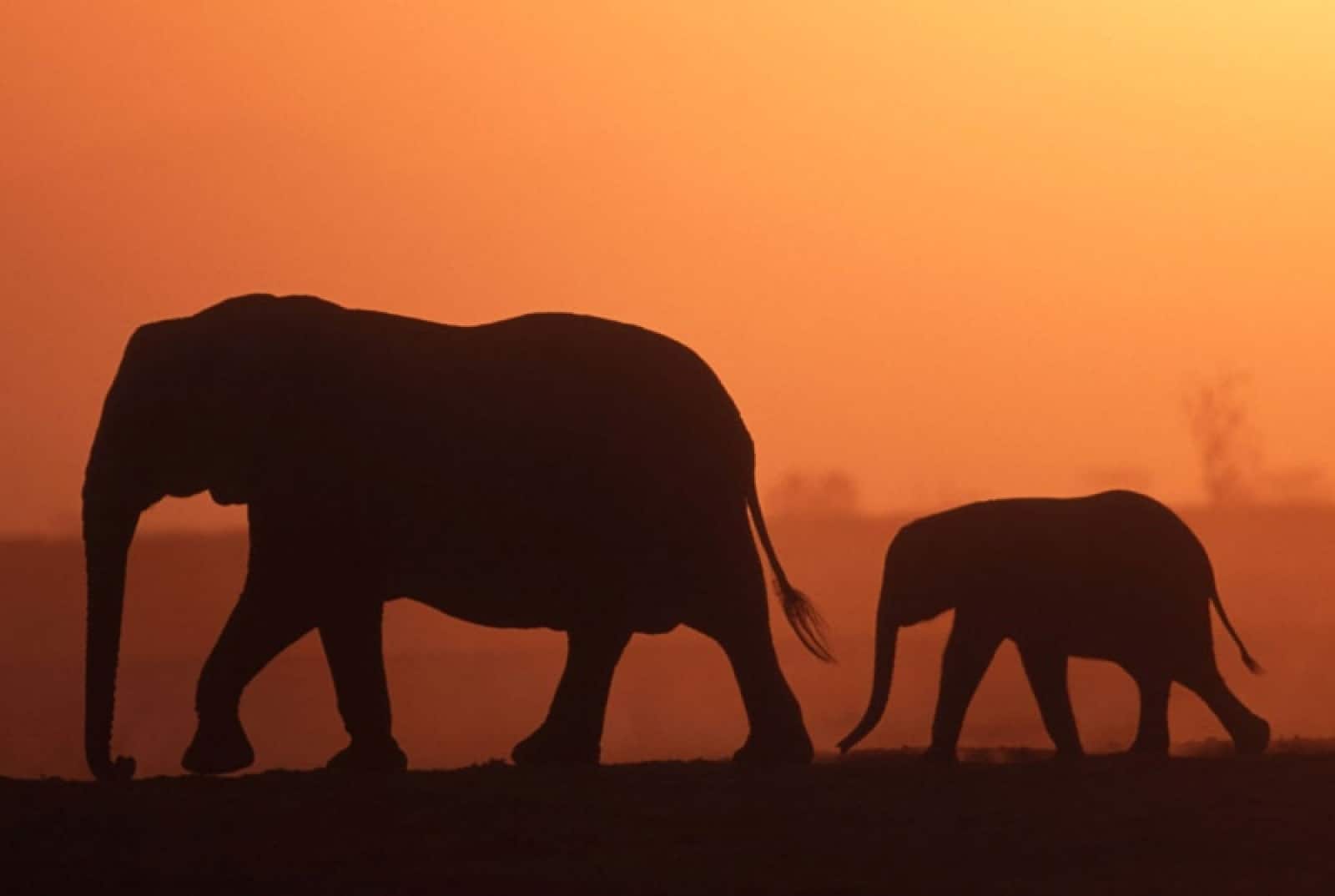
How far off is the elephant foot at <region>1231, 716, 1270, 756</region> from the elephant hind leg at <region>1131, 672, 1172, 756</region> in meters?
0.37

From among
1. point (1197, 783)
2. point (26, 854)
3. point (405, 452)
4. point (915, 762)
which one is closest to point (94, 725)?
point (405, 452)

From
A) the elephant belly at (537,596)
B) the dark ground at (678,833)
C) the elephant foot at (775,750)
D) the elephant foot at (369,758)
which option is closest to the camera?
the dark ground at (678,833)

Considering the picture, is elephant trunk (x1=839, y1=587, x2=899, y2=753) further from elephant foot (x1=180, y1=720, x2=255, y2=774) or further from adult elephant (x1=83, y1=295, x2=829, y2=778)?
elephant foot (x1=180, y1=720, x2=255, y2=774)

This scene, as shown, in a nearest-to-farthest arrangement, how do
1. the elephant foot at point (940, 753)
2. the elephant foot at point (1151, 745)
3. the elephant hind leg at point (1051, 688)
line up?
1. the elephant foot at point (940, 753)
2. the elephant foot at point (1151, 745)
3. the elephant hind leg at point (1051, 688)

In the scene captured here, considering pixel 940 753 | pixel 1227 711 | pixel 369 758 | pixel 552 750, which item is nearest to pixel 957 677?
pixel 940 753

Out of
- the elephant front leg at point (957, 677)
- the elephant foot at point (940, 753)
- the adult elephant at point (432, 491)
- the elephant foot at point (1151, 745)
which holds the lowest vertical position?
the elephant foot at point (1151, 745)

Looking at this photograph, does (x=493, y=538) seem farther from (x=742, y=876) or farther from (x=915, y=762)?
(x=742, y=876)

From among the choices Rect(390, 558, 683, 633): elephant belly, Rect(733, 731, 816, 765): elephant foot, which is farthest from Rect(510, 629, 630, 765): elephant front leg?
Rect(733, 731, 816, 765): elephant foot

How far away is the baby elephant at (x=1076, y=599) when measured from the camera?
1169 centimetres

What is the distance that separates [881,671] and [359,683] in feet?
12.1

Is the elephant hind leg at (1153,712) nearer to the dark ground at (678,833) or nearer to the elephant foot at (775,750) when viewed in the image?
the elephant foot at (775,750)

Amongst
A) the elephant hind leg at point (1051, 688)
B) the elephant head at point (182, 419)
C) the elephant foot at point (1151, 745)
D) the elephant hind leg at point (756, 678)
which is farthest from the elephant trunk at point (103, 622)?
the elephant foot at point (1151, 745)

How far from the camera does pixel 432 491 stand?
9438 millimetres

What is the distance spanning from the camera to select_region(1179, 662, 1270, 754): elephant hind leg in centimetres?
1182
